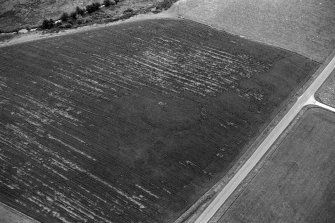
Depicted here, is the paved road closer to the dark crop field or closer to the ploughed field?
the dark crop field

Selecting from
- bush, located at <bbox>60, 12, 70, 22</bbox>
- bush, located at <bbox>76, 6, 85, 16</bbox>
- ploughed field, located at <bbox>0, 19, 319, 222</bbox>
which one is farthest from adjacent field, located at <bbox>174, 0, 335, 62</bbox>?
bush, located at <bbox>60, 12, 70, 22</bbox>

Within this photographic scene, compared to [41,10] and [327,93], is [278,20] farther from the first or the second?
[41,10]

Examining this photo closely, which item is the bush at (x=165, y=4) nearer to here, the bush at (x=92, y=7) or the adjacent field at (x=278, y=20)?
the adjacent field at (x=278, y=20)

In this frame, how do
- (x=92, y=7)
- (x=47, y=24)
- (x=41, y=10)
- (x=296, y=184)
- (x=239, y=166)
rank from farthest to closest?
1. (x=41, y=10)
2. (x=92, y=7)
3. (x=47, y=24)
4. (x=239, y=166)
5. (x=296, y=184)

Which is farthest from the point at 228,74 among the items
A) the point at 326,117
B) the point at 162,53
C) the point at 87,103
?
the point at 87,103

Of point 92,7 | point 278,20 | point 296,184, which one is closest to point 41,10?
point 92,7

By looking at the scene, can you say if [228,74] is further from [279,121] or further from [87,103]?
[87,103]
